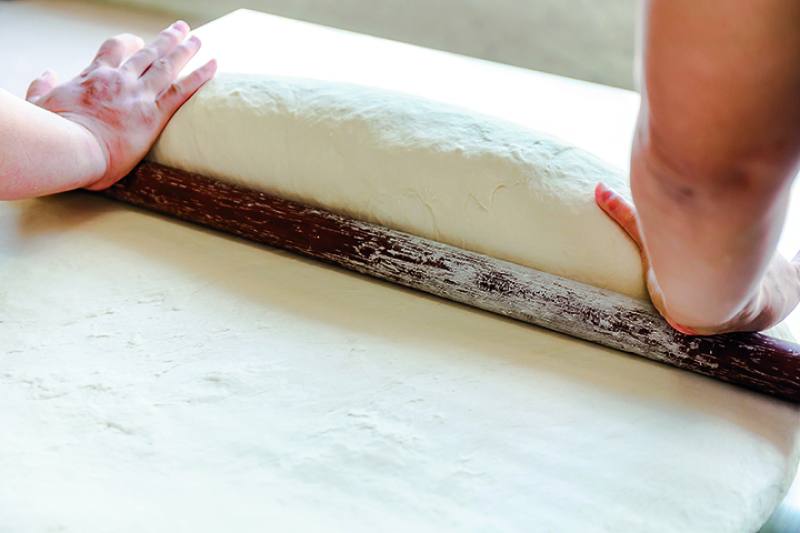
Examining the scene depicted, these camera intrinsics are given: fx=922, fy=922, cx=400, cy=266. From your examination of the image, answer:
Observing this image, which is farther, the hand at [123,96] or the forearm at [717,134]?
the hand at [123,96]

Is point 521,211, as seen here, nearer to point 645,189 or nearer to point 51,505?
point 645,189

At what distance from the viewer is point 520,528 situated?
1015mm

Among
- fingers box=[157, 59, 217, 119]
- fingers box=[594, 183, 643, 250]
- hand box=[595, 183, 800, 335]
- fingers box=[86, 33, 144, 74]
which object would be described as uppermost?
fingers box=[86, 33, 144, 74]

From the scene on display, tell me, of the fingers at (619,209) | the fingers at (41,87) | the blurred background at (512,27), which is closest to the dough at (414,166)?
the fingers at (619,209)

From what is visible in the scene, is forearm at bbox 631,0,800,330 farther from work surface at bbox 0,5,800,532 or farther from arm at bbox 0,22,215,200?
arm at bbox 0,22,215,200

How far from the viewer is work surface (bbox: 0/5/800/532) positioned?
1.04 m

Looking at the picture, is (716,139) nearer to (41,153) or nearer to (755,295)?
(755,295)

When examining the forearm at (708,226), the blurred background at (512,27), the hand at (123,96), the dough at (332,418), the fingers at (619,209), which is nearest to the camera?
the forearm at (708,226)

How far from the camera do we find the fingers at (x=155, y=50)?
1.72 meters

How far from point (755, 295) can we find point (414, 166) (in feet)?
1.81

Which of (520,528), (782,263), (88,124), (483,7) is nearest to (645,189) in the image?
(520,528)

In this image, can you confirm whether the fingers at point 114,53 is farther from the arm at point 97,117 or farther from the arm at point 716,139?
A: the arm at point 716,139

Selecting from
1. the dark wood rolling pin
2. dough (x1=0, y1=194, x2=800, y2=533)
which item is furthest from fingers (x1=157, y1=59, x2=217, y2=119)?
dough (x1=0, y1=194, x2=800, y2=533)

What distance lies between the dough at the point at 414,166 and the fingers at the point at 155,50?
15cm
